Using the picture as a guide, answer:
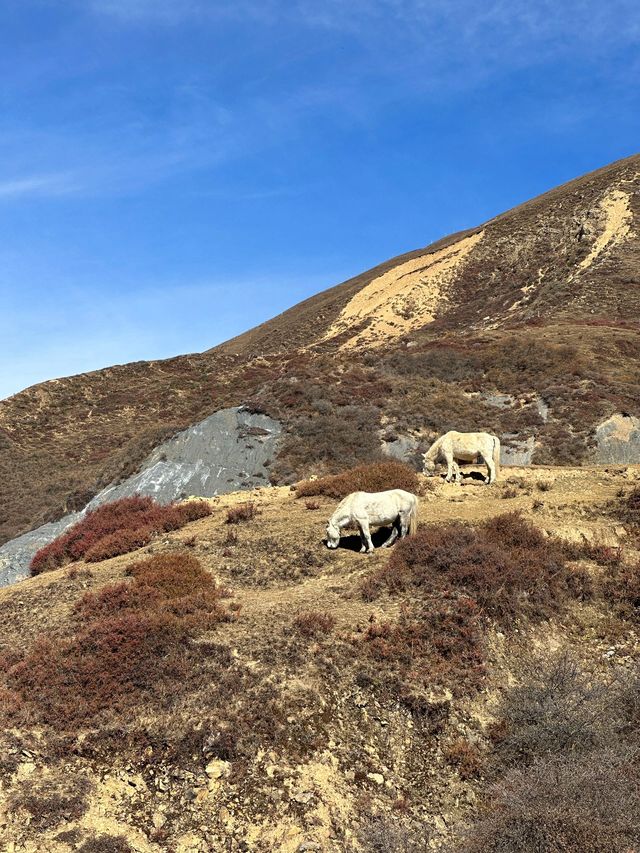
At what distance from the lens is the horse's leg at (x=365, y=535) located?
14.3 metres

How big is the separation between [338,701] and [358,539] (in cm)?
631

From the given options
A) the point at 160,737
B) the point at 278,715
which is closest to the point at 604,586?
the point at 278,715

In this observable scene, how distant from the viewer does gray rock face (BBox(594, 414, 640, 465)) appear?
1069 inches

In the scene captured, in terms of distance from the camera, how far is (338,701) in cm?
931

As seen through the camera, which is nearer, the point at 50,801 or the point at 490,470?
the point at 50,801

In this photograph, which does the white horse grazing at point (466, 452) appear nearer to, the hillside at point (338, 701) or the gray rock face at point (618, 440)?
the hillside at point (338, 701)

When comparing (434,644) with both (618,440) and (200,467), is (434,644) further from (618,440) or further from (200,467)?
(618,440)

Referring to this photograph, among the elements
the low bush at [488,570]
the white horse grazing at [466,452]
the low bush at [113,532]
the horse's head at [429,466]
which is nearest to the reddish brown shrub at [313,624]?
the low bush at [488,570]

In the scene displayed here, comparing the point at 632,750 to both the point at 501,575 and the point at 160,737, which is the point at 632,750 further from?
the point at 160,737

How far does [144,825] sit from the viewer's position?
738cm

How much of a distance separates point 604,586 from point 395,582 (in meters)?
4.15

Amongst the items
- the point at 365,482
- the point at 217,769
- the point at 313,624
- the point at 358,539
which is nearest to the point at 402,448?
the point at 365,482

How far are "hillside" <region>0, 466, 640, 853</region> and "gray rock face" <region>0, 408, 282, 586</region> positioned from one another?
13372 mm

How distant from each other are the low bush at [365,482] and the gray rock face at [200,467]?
315 inches
